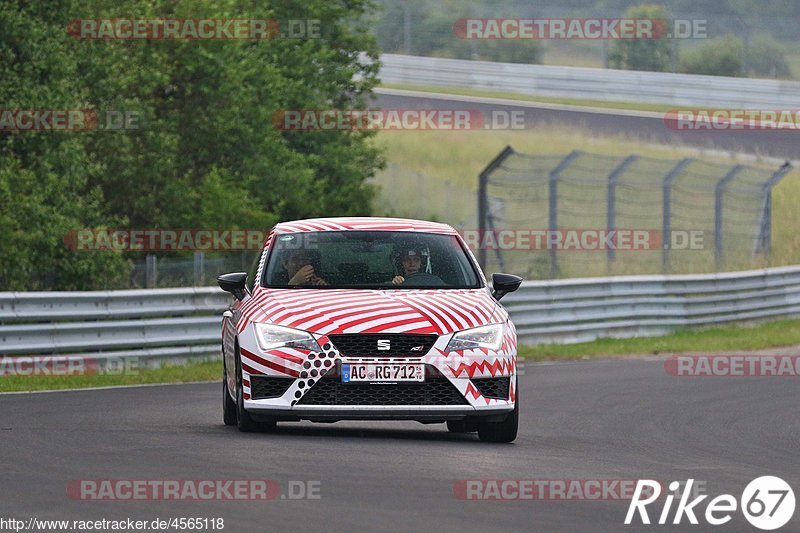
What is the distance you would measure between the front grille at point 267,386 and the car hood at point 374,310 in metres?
0.36

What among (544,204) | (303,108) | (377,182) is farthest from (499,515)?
(377,182)

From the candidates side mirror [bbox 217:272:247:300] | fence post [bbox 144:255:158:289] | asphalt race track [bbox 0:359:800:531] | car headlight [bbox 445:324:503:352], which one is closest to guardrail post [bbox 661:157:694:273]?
fence post [bbox 144:255:158:289]

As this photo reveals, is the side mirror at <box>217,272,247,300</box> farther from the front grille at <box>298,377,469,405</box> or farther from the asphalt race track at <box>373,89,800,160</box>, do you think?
the asphalt race track at <box>373,89,800,160</box>

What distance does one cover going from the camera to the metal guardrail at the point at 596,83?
4675cm

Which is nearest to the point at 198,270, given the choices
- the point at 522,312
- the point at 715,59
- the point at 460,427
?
the point at 522,312

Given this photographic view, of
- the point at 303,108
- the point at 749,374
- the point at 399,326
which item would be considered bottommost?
the point at 749,374

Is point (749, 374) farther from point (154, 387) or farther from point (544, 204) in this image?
point (544, 204)

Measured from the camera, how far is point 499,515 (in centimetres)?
818

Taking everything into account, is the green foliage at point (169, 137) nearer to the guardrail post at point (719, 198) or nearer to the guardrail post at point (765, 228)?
the guardrail post at point (719, 198)

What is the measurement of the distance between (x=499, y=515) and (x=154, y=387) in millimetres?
9493

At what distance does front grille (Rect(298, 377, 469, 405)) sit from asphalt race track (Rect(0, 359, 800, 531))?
0.91ft

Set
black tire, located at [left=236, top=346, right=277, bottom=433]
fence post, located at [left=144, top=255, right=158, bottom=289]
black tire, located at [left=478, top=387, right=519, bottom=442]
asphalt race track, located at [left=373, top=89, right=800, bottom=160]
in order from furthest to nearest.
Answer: asphalt race track, located at [left=373, top=89, right=800, bottom=160] → fence post, located at [left=144, top=255, right=158, bottom=289] → black tire, located at [left=478, top=387, right=519, bottom=442] → black tire, located at [left=236, top=346, right=277, bottom=433]

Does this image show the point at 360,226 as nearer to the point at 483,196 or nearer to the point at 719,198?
the point at 483,196

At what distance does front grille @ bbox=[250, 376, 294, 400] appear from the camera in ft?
36.9
